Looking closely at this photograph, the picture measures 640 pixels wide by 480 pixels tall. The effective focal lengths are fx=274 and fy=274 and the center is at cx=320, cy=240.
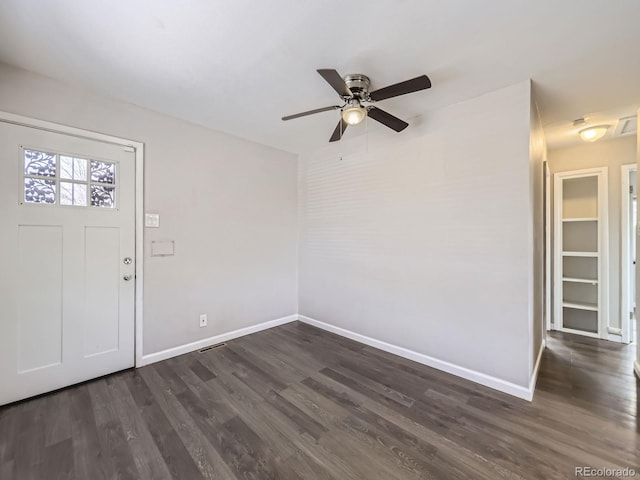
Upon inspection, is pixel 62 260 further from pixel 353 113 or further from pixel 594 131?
pixel 594 131

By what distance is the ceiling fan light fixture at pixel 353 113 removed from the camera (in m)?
2.08

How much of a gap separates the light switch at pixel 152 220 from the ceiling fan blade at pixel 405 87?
7.70 ft

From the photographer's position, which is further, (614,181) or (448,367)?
(614,181)

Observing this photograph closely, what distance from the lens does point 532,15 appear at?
1526 mm

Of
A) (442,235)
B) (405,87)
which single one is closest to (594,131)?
(442,235)

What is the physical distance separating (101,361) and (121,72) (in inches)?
97.2

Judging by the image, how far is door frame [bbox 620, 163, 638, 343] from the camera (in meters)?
3.28

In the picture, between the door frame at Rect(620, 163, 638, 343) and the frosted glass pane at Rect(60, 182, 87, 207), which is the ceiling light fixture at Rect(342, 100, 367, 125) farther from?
the door frame at Rect(620, 163, 638, 343)

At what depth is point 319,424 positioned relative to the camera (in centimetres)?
190

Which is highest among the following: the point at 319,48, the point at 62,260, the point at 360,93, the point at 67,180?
the point at 319,48

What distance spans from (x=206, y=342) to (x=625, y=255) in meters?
5.11

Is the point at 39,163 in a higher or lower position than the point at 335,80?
lower

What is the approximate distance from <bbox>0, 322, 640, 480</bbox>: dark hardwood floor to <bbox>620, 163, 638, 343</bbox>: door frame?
80cm

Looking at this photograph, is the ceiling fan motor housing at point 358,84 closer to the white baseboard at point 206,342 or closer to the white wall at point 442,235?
the white wall at point 442,235
